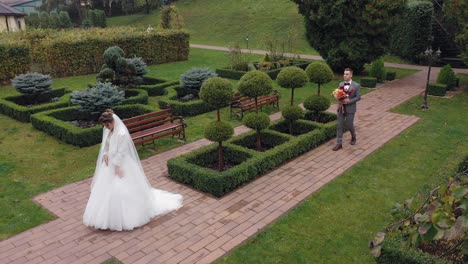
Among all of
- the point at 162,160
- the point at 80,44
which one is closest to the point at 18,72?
the point at 80,44

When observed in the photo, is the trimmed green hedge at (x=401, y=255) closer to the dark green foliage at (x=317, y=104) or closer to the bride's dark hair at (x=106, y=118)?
the bride's dark hair at (x=106, y=118)

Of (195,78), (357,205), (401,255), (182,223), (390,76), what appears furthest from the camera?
(390,76)

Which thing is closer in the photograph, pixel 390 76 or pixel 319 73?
pixel 319 73

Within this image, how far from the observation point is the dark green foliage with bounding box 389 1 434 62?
22.4 metres

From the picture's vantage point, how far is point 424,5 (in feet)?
74.0

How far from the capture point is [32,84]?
13.8 metres

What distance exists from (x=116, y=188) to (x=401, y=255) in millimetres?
4386

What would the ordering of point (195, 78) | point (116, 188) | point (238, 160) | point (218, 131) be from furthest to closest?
point (195, 78)
point (238, 160)
point (218, 131)
point (116, 188)

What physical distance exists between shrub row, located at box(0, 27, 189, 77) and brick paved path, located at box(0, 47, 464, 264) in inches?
537

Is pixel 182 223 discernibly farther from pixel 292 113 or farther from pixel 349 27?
pixel 349 27

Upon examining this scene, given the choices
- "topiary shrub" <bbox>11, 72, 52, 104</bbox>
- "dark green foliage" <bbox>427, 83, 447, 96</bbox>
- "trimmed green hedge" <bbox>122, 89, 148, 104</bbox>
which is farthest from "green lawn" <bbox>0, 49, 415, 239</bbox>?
"dark green foliage" <bbox>427, 83, 447, 96</bbox>

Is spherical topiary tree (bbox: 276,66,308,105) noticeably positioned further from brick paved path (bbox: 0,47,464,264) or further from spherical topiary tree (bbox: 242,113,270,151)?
brick paved path (bbox: 0,47,464,264)

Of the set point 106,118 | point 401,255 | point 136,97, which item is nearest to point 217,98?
point 106,118

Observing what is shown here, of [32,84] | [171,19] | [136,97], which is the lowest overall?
[136,97]
